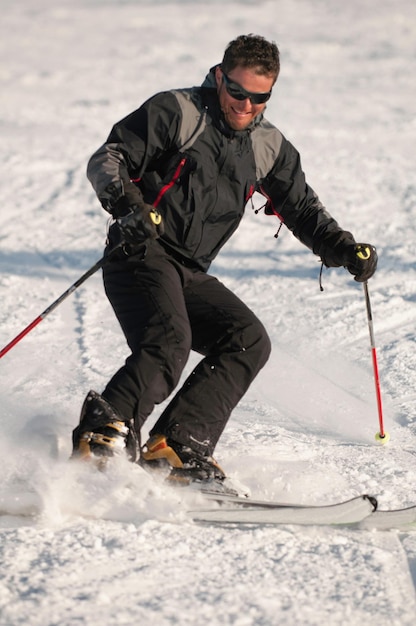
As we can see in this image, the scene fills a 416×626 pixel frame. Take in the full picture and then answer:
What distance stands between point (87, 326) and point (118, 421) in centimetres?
318

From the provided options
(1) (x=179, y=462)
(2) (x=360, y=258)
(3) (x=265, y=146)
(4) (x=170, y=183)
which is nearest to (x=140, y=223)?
(4) (x=170, y=183)

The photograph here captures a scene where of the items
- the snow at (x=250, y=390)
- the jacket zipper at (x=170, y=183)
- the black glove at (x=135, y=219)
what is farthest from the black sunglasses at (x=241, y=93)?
the snow at (x=250, y=390)

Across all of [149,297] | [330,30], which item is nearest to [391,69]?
[330,30]

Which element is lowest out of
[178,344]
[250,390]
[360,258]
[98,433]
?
[250,390]

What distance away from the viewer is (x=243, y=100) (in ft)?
12.1

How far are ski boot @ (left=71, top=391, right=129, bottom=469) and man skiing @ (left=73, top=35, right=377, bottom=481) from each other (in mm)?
16

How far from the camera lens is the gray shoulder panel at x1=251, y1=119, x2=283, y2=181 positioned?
3.89 metres

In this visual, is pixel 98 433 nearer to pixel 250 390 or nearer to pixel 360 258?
pixel 360 258

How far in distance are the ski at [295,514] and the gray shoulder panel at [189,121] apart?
1560 millimetres

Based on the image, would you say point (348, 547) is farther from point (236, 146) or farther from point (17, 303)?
point (17, 303)

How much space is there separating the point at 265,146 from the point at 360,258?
2.32 ft

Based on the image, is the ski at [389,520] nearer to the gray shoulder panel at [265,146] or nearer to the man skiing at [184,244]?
the man skiing at [184,244]

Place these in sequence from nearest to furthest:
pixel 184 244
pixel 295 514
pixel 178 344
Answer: pixel 295 514 → pixel 178 344 → pixel 184 244

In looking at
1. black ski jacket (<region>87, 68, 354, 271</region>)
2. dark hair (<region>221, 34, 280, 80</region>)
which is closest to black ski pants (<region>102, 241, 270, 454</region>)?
black ski jacket (<region>87, 68, 354, 271</region>)
